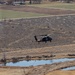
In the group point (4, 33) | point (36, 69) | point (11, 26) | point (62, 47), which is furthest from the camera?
point (11, 26)

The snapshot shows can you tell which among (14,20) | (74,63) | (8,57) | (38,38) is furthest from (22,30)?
(74,63)

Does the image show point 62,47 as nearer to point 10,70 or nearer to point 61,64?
point 61,64

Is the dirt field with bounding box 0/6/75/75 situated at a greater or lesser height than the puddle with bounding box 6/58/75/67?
lesser

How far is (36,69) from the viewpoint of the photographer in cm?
2598

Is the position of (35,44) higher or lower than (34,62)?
lower

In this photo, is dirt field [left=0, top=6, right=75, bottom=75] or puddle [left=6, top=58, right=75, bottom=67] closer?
dirt field [left=0, top=6, right=75, bottom=75]

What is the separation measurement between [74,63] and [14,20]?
30.5 metres

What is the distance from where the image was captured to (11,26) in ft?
163

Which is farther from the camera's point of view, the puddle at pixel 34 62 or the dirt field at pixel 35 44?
the puddle at pixel 34 62

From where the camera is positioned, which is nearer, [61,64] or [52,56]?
[61,64]

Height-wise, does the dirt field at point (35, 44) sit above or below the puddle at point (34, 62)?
below

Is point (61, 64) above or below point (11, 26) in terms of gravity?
above

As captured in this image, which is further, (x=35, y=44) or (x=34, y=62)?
(x=35, y=44)

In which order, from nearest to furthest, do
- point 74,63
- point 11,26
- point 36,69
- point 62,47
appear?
1. point 36,69
2. point 74,63
3. point 62,47
4. point 11,26
